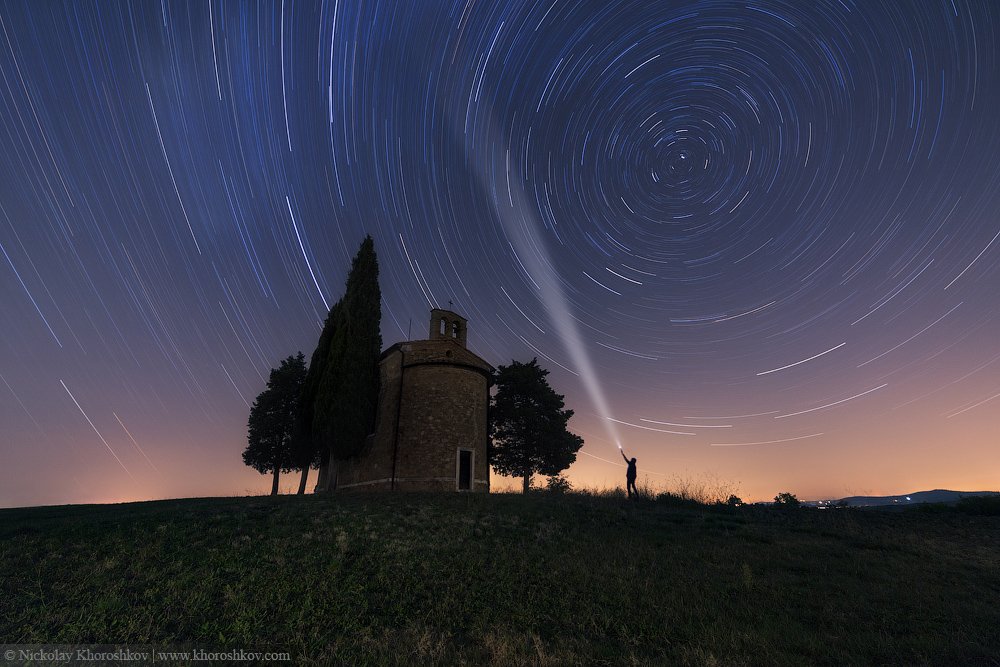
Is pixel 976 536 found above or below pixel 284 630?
above

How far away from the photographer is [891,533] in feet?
46.1

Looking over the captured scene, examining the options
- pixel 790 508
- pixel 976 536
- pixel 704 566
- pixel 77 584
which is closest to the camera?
pixel 77 584

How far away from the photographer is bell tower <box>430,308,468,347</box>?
27500 mm

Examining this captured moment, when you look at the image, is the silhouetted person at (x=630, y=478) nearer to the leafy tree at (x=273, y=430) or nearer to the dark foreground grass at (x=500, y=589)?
the dark foreground grass at (x=500, y=589)

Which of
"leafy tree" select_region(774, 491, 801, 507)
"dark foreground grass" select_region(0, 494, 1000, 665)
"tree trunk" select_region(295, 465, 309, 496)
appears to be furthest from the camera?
"tree trunk" select_region(295, 465, 309, 496)

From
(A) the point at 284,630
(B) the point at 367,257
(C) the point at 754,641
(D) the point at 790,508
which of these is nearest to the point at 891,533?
(D) the point at 790,508

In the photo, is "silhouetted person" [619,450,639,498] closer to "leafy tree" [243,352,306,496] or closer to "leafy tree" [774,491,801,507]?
"leafy tree" [774,491,801,507]

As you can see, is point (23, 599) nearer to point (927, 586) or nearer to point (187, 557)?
point (187, 557)

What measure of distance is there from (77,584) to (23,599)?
72 cm

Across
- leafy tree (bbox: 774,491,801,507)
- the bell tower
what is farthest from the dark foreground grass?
the bell tower

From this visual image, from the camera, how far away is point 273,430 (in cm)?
2962

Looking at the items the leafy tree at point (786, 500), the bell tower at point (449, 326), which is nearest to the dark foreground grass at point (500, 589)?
the leafy tree at point (786, 500)

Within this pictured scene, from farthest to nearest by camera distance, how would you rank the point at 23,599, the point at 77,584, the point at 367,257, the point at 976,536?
the point at 367,257
the point at 976,536
the point at 77,584
the point at 23,599

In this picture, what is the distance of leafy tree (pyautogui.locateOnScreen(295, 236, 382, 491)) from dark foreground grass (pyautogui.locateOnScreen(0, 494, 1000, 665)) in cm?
893
